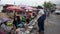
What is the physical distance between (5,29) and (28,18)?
61 centimetres

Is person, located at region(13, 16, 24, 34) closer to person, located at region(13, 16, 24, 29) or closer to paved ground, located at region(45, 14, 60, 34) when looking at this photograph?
person, located at region(13, 16, 24, 29)

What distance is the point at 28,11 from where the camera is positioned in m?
2.49

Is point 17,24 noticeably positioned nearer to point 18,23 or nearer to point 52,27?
point 18,23

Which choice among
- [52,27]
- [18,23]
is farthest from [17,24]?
[52,27]

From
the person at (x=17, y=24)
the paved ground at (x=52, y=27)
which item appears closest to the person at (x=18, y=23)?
the person at (x=17, y=24)

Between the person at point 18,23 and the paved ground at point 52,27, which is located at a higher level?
the person at point 18,23

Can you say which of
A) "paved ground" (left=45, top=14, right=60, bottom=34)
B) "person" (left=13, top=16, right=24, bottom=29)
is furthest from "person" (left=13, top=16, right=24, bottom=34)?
"paved ground" (left=45, top=14, right=60, bottom=34)

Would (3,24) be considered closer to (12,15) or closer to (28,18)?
(12,15)

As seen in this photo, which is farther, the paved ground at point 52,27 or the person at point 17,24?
the paved ground at point 52,27

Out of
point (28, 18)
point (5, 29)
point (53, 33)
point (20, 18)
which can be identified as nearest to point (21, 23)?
point (20, 18)

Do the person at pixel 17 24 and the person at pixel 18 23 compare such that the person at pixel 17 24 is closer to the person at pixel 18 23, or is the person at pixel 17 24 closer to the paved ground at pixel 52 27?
the person at pixel 18 23

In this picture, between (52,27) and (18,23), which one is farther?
(52,27)

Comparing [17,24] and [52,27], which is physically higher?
[17,24]

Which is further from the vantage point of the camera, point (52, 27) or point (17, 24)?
point (52, 27)
